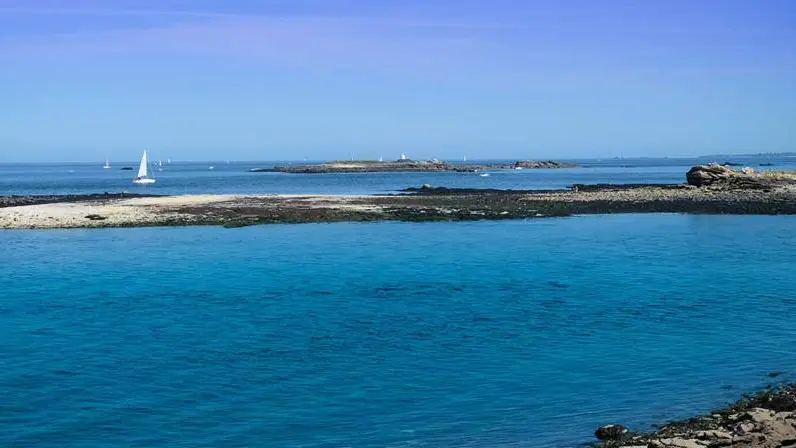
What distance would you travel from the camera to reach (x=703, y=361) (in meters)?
16.0

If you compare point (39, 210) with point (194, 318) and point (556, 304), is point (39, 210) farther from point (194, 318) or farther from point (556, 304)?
point (556, 304)

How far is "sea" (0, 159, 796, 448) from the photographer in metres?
12.7

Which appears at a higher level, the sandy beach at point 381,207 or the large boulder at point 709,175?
the large boulder at point 709,175

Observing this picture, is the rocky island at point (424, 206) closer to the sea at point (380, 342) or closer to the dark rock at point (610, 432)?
the sea at point (380, 342)

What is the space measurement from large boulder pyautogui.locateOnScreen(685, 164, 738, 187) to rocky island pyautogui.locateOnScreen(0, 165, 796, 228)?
0.28ft

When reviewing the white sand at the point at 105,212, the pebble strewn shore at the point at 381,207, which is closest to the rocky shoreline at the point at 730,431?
the pebble strewn shore at the point at 381,207

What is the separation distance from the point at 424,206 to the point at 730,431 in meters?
46.2

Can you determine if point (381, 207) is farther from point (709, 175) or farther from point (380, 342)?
point (380, 342)

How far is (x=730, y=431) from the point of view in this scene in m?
11.0

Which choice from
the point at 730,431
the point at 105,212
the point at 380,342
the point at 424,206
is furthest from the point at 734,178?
the point at 730,431

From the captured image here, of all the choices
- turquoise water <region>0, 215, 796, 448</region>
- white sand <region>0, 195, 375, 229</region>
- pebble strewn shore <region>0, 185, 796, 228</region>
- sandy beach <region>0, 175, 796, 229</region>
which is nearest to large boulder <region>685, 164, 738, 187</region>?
sandy beach <region>0, 175, 796, 229</region>

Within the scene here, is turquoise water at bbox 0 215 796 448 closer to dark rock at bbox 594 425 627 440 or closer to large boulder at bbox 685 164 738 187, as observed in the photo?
dark rock at bbox 594 425 627 440

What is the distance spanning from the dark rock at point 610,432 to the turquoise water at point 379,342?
200 mm

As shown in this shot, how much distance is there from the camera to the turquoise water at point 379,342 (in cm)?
1273
